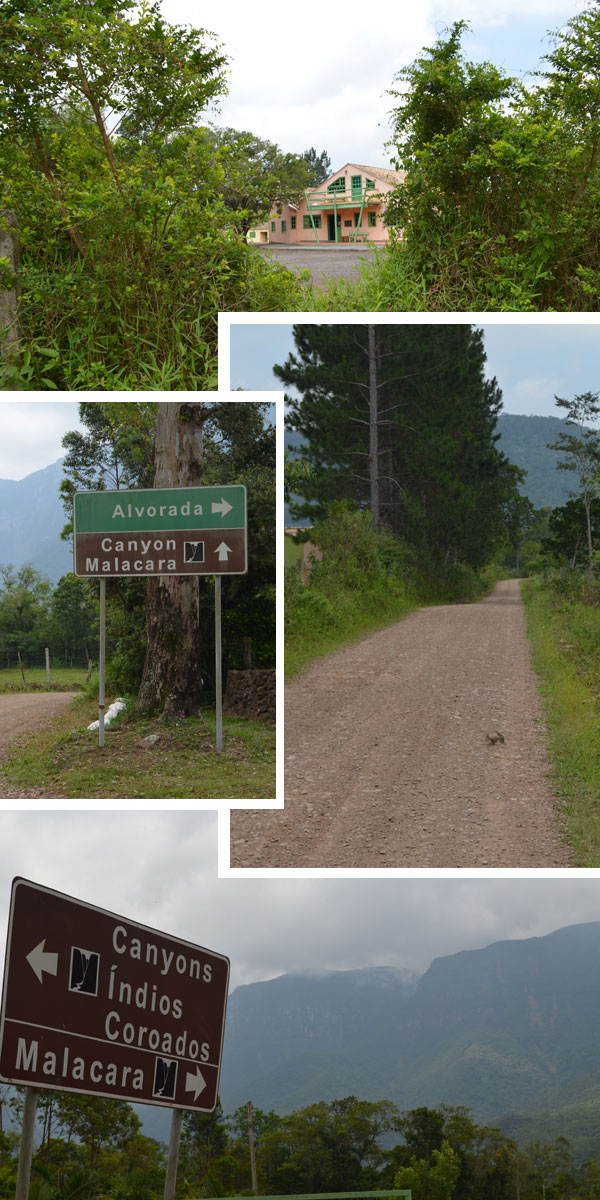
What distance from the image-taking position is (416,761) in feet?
17.6

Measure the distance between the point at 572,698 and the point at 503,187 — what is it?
405cm

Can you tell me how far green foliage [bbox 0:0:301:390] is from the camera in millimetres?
6887

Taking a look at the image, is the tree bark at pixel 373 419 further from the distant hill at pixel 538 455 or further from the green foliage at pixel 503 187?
the green foliage at pixel 503 187

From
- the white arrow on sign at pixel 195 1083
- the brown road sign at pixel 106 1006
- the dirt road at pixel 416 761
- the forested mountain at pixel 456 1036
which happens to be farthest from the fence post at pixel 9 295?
the forested mountain at pixel 456 1036

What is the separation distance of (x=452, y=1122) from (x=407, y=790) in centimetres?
1714

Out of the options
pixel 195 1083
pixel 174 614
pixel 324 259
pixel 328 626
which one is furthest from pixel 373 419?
pixel 195 1083

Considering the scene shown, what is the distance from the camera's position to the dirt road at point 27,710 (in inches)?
223

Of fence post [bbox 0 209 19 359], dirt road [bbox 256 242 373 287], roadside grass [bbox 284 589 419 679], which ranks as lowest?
roadside grass [bbox 284 589 419 679]

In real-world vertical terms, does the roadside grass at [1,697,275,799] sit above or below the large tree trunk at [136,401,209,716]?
below

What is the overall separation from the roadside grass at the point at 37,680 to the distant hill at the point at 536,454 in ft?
5.40

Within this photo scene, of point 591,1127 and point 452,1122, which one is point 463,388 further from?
point 591,1127

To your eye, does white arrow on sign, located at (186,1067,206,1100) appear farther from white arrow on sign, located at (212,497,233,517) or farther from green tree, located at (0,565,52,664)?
white arrow on sign, located at (212,497,233,517)

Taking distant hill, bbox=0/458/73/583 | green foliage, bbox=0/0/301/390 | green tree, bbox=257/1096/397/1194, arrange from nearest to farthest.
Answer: distant hill, bbox=0/458/73/583 → green foliage, bbox=0/0/301/390 → green tree, bbox=257/1096/397/1194

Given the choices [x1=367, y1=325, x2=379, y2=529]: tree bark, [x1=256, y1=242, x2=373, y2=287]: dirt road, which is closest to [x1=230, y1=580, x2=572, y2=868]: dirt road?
[x1=367, y1=325, x2=379, y2=529]: tree bark
